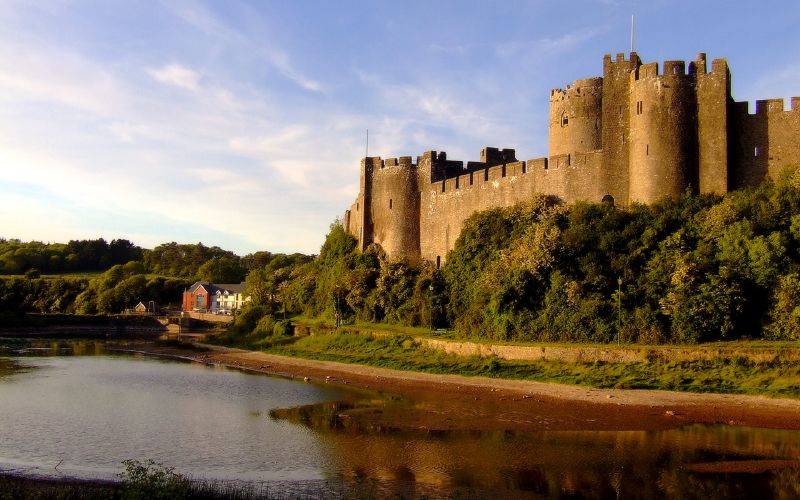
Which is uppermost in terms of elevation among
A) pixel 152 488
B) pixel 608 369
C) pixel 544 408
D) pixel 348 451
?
pixel 608 369

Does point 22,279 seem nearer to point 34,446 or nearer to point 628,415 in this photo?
point 34,446

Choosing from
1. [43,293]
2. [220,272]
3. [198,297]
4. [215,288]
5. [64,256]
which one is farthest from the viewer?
[64,256]

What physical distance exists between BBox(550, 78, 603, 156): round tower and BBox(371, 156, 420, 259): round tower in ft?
34.3

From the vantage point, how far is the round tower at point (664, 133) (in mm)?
25031

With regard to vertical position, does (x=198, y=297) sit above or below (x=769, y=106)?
below

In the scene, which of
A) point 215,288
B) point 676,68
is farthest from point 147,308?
point 676,68

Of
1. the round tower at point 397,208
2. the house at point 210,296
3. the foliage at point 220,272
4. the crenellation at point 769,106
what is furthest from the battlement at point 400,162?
the foliage at point 220,272

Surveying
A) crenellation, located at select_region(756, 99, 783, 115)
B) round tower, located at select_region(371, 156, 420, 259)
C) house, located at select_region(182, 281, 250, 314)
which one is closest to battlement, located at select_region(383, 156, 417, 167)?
round tower, located at select_region(371, 156, 420, 259)

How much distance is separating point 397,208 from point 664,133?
16457 mm

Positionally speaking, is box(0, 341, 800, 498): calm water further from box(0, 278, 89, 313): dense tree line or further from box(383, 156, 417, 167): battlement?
box(0, 278, 89, 313): dense tree line

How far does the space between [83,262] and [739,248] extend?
361 feet

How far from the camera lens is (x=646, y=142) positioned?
25.6 meters

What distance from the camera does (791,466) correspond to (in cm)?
1355

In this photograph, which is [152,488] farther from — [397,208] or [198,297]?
[198,297]
